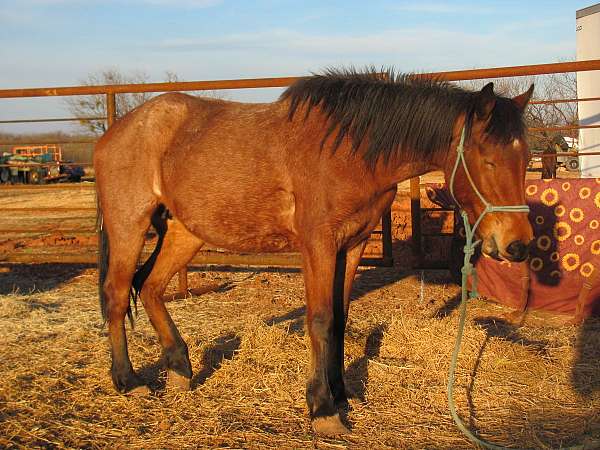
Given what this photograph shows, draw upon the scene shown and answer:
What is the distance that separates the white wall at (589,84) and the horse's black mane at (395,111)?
10545 mm

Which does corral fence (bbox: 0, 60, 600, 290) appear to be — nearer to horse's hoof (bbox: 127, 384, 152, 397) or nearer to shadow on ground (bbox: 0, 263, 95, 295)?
shadow on ground (bbox: 0, 263, 95, 295)

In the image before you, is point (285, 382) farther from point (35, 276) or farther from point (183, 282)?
point (35, 276)

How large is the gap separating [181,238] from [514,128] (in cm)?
253

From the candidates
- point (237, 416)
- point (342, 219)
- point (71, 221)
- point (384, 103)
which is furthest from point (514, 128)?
point (71, 221)

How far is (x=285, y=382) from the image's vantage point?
425 centimetres

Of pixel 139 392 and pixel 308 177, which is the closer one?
pixel 308 177

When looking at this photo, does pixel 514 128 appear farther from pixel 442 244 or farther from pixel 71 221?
pixel 71 221

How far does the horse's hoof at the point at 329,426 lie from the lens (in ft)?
11.6

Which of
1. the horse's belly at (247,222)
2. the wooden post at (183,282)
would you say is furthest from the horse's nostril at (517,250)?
the wooden post at (183,282)

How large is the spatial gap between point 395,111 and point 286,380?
187cm

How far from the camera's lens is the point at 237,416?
377cm

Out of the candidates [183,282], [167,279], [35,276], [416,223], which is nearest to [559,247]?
[416,223]

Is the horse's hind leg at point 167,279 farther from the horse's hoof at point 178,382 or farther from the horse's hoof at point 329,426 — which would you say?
the horse's hoof at point 329,426

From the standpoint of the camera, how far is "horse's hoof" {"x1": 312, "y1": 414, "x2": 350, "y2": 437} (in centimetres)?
352
